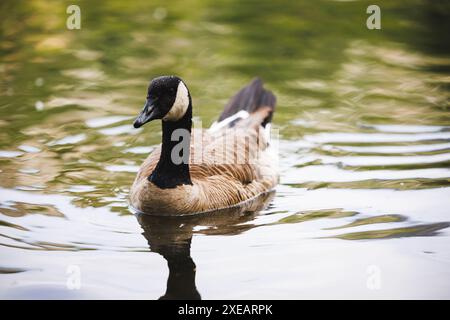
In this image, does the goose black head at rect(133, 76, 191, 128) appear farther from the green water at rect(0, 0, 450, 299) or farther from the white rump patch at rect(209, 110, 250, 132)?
the white rump patch at rect(209, 110, 250, 132)

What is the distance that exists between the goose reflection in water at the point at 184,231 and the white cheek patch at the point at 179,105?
123cm

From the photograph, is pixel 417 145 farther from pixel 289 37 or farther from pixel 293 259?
pixel 289 37

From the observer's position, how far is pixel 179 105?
9.74 meters

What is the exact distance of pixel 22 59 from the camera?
1608 centimetres

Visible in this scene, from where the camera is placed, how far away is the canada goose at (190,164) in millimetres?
9633

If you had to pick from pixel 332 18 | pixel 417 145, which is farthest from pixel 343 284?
pixel 332 18

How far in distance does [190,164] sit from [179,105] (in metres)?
1.01

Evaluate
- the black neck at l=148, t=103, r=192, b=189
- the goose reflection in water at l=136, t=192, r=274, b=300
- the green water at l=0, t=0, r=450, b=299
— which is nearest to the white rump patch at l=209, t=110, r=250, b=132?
A: the green water at l=0, t=0, r=450, b=299

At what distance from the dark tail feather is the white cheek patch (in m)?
2.63

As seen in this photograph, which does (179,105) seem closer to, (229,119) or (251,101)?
(229,119)

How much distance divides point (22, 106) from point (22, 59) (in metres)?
2.78

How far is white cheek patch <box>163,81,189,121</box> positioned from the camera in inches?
380

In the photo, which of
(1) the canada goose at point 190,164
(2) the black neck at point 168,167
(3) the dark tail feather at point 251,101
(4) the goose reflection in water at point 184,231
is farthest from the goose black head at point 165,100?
(3) the dark tail feather at point 251,101

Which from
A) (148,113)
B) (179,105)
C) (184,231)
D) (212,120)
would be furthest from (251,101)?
(184,231)
